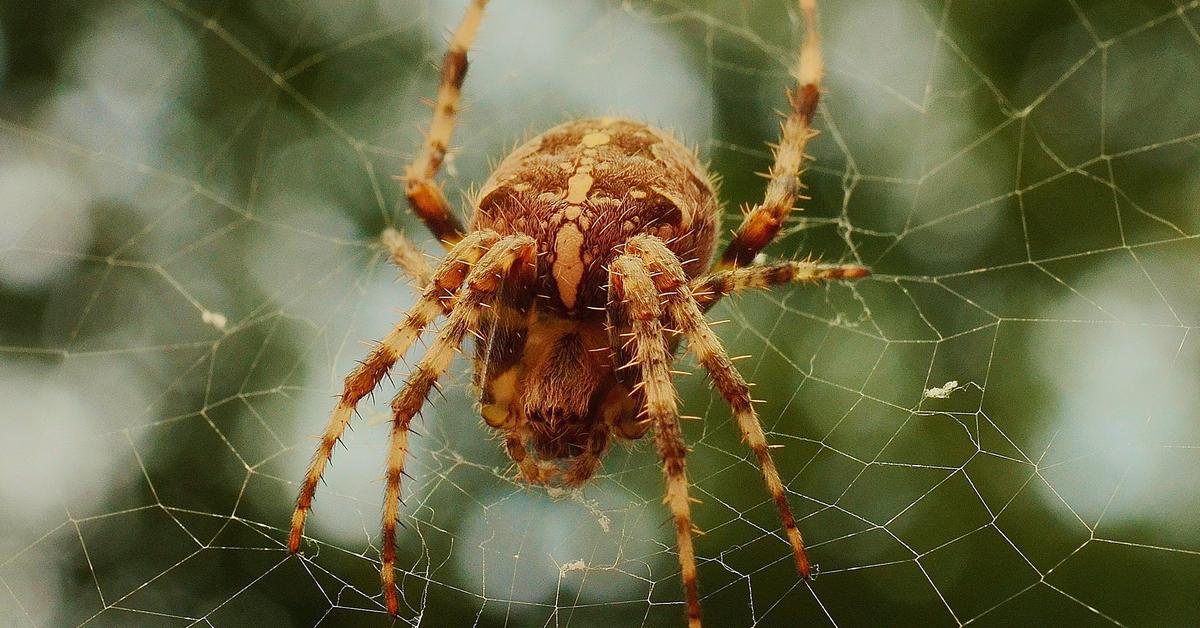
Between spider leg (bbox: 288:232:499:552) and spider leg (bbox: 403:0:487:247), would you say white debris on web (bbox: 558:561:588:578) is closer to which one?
spider leg (bbox: 288:232:499:552)

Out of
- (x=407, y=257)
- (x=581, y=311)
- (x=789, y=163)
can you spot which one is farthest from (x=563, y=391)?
(x=789, y=163)

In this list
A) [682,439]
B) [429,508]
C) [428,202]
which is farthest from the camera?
[429,508]

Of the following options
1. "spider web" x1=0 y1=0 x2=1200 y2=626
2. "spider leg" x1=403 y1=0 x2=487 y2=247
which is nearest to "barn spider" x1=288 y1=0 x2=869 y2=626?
"spider leg" x1=403 y1=0 x2=487 y2=247

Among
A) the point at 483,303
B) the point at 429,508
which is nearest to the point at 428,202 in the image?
the point at 483,303

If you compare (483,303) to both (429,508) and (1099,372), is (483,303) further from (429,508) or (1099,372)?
(1099,372)

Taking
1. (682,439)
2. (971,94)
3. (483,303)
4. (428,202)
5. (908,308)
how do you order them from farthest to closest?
1. (971,94)
2. (908,308)
3. (428,202)
4. (483,303)
5. (682,439)

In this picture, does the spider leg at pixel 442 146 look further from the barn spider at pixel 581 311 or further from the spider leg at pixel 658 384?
the spider leg at pixel 658 384

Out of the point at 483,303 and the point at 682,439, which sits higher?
the point at 483,303
